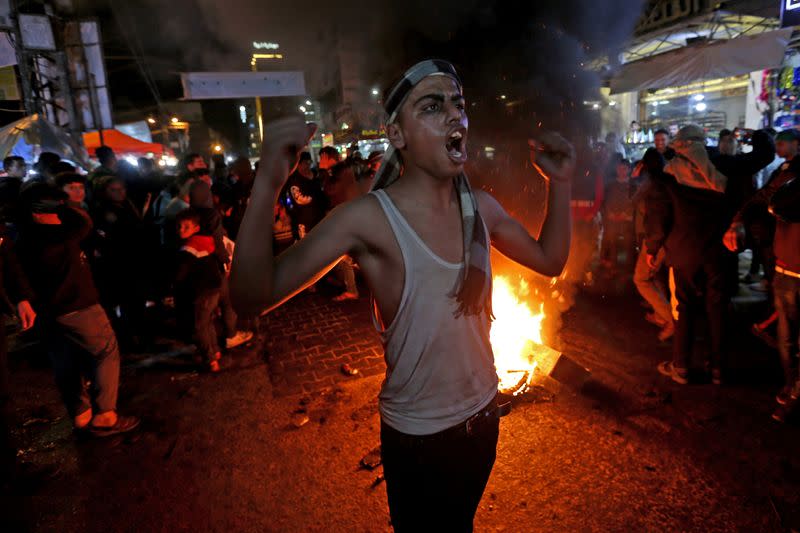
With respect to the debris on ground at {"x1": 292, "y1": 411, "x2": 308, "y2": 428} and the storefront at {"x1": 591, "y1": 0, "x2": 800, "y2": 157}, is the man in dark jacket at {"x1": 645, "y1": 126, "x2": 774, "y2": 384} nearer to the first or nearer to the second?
the debris on ground at {"x1": 292, "y1": 411, "x2": 308, "y2": 428}

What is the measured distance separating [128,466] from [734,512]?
473cm

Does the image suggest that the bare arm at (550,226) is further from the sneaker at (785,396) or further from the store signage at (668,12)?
the store signage at (668,12)

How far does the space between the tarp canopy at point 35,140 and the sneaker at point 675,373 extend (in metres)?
13.2

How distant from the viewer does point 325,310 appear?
320 inches

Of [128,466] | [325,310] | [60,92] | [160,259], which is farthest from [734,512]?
[60,92]

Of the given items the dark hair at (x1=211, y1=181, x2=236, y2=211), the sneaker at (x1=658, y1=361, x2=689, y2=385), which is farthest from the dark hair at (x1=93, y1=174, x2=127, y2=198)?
the sneaker at (x1=658, y1=361, x2=689, y2=385)

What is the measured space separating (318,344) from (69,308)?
3104 mm

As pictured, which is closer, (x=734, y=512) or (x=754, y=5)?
(x=734, y=512)

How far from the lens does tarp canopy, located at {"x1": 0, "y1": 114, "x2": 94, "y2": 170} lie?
11070 mm

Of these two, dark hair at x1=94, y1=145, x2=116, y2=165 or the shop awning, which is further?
the shop awning

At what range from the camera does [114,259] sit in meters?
6.47

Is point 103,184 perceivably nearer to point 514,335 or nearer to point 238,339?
point 238,339

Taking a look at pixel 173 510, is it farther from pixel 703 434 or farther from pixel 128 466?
pixel 703 434

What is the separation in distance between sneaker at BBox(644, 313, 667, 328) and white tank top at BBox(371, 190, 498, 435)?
5510 millimetres
